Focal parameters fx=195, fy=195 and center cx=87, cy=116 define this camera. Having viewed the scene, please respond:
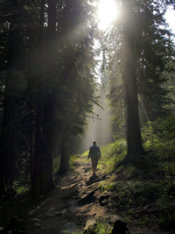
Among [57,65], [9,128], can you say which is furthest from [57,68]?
[9,128]

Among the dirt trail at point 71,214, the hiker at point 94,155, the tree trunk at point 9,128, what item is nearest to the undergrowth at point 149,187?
the dirt trail at point 71,214

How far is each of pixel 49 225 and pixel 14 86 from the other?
6.54m

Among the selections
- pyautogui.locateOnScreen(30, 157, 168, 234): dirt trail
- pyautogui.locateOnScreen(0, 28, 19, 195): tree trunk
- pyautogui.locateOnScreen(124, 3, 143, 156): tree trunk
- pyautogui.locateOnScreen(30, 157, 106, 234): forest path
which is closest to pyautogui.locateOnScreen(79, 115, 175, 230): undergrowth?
pyautogui.locateOnScreen(30, 157, 168, 234): dirt trail

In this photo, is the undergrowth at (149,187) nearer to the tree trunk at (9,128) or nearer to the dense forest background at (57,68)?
the dense forest background at (57,68)

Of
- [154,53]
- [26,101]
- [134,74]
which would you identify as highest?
[154,53]

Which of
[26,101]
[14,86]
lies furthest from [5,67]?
[26,101]

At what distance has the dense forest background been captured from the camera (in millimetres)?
8703

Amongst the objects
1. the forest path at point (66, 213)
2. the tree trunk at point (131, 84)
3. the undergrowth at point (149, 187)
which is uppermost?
the tree trunk at point (131, 84)

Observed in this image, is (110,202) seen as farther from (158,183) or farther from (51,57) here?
(51,57)

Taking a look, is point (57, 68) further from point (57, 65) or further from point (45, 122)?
point (45, 122)

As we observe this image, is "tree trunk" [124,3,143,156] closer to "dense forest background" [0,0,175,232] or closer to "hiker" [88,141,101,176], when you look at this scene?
"dense forest background" [0,0,175,232]

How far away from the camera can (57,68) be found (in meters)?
9.58

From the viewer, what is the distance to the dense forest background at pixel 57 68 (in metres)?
8.70

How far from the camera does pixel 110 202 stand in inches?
236
